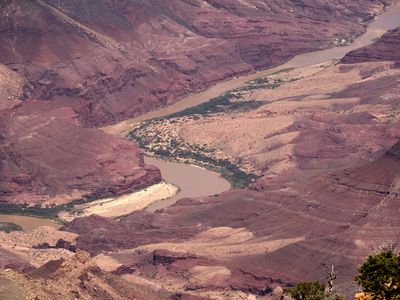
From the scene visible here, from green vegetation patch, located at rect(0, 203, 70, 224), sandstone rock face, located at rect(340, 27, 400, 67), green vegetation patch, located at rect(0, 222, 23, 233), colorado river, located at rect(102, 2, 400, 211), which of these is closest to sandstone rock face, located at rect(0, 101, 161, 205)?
green vegetation patch, located at rect(0, 203, 70, 224)

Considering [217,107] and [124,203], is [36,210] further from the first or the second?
[217,107]

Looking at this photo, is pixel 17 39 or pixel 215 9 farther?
pixel 215 9

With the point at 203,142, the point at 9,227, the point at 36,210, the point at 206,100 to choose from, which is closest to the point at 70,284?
the point at 9,227

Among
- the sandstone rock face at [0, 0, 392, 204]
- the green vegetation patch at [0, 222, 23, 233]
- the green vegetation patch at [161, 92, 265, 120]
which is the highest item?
the sandstone rock face at [0, 0, 392, 204]

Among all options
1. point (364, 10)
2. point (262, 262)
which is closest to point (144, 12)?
point (364, 10)

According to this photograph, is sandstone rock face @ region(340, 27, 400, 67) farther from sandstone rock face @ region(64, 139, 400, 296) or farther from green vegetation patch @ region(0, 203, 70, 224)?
green vegetation patch @ region(0, 203, 70, 224)

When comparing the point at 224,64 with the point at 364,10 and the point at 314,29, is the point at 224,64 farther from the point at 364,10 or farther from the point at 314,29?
the point at 364,10

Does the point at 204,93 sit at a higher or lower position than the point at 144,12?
lower
